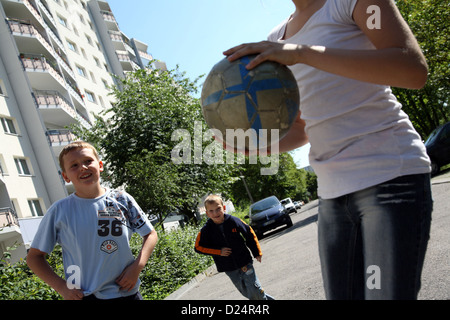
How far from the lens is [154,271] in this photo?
1088 cm

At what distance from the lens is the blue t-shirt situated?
3055 millimetres

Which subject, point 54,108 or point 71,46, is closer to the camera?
point 54,108

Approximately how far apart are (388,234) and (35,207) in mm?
29573

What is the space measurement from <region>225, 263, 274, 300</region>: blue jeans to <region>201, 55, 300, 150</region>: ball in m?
4.12

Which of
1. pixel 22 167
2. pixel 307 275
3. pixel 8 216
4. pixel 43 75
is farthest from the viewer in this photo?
pixel 43 75

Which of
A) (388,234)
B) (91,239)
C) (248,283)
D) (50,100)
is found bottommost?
(248,283)

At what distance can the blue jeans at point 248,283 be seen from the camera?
588 cm

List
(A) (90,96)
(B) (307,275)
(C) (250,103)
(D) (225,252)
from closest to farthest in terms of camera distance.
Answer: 1. (C) (250,103)
2. (D) (225,252)
3. (B) (307,275)
4. (A) (90,96)

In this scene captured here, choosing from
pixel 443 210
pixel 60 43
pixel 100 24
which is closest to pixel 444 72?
pixel 443 210

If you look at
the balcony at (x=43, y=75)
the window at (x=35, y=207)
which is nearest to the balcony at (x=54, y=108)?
the balcony at (x=43, y=75)

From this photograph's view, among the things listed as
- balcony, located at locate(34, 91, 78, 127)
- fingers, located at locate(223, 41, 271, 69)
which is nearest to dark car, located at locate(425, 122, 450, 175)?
fingers, located at locate(223, 41, 271, 69)

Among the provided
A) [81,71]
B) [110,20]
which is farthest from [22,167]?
[110,20]

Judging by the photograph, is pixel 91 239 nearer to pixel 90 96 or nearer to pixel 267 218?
pixel 267 218

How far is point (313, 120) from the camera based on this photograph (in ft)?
6.80
